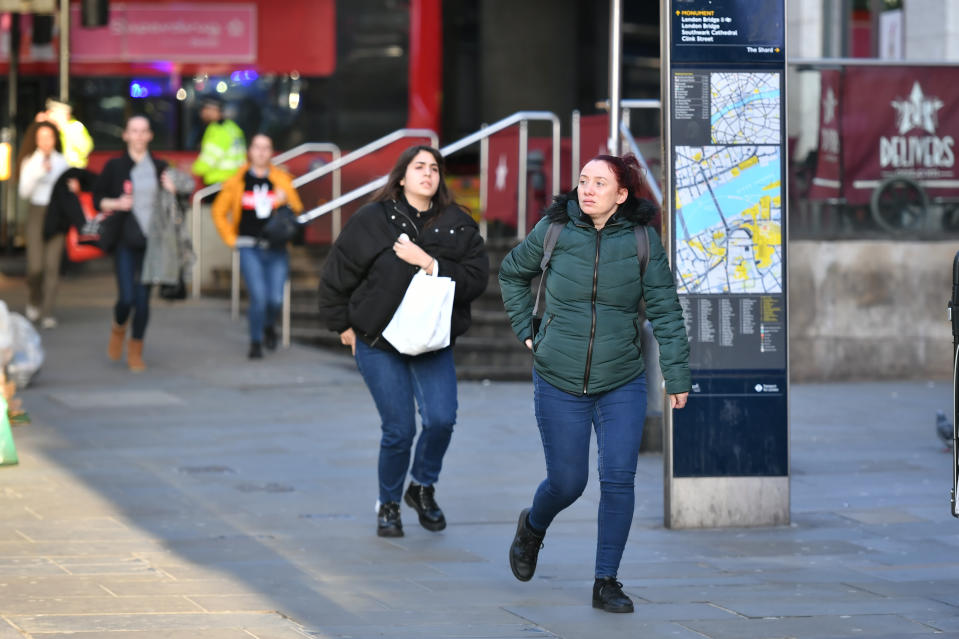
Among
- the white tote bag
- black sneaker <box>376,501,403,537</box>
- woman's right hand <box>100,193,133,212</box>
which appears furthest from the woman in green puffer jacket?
woman's right hand <box>100,193,133,212</box>

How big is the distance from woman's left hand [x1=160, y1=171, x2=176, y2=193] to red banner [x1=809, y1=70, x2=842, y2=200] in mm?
5088

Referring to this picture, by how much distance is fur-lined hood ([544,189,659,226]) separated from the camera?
638 centimetres

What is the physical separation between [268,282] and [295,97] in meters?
7.61

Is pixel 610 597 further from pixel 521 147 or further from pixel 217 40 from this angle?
pixel 217 40

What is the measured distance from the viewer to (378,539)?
764 cm

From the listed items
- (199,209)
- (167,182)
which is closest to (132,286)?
(167,182)

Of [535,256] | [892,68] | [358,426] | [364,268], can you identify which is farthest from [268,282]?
[535,256]

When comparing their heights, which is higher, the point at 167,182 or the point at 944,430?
the point at 167,182

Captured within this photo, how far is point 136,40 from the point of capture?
70.0ft

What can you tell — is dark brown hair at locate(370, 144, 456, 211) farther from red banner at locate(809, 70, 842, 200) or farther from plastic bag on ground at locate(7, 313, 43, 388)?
red banner at locate(809, 70, 842, 200)

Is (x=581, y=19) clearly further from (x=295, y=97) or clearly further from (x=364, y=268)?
(x=364, y=268)

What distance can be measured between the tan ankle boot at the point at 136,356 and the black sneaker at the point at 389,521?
6.29 metres

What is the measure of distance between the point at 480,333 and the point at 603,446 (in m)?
8.33

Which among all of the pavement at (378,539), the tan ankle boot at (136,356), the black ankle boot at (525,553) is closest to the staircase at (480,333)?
the pavement at (378,539)
